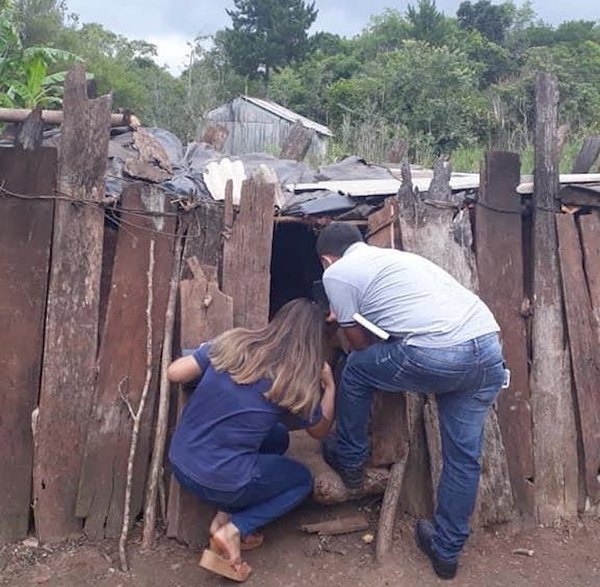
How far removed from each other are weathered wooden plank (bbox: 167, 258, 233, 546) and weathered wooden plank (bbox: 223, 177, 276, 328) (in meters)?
0.14

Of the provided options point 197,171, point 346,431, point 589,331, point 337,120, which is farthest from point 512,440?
point 337,120

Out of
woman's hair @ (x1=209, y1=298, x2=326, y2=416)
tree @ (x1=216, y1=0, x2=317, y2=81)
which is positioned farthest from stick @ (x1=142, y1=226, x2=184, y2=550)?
tree @ (x1=216, y1=0, x2=317, y2=81)

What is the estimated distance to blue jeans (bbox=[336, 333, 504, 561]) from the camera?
3545 mm

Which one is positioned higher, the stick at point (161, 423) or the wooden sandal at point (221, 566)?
the stick at point (161, 423)

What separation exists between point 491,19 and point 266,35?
11218 millimetres

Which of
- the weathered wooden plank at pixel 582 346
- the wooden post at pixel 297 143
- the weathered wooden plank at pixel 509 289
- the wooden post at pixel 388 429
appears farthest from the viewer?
the wooden post at pixel 297 143

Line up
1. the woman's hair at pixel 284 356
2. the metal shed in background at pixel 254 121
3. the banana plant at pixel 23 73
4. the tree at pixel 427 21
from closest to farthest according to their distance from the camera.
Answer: the woman's hair at pixel 284 356
the banana plant at pixel 23 73
the metal shed in background at pixel 254 121
the tree at pixel 427 21

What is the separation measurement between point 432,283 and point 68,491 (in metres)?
2.33

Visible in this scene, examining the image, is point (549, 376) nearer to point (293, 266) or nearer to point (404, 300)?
point (404, 300)

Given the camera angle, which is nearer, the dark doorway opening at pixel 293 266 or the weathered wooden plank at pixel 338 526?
the weathered wooden plank at pixel 338 526

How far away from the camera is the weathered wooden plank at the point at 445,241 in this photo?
429 cm

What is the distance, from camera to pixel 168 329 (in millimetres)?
4156

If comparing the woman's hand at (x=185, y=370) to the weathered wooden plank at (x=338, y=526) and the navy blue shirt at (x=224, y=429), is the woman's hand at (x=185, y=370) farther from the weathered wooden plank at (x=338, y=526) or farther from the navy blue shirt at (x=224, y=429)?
the weathered wooden plank at (x=338, y=526)

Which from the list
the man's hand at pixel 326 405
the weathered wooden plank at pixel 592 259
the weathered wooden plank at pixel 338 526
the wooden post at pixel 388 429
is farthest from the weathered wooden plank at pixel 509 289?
the man's hand at pixel 326 405
